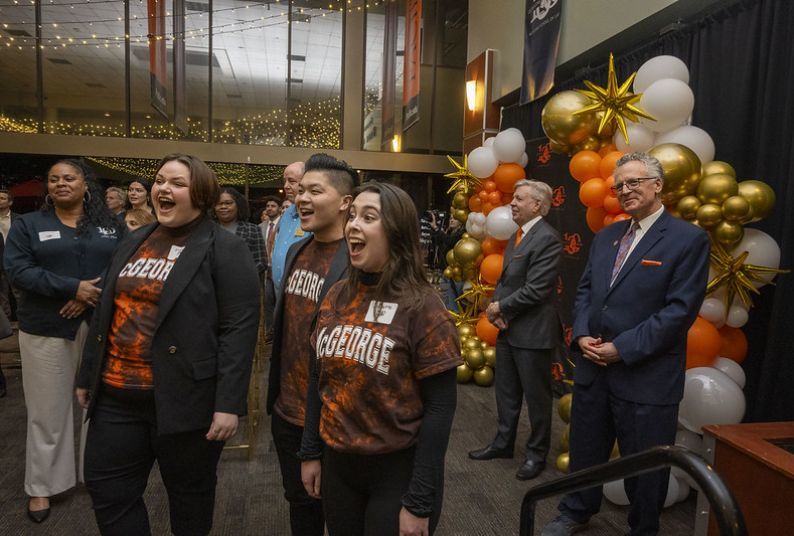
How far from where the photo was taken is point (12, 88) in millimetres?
10172

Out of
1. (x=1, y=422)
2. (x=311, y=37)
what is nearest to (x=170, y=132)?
(x=311, y=37)

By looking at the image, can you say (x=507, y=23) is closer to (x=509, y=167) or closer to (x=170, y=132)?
(x=509, y=167)

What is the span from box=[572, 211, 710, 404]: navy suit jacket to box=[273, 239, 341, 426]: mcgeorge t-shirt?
4.19 feet

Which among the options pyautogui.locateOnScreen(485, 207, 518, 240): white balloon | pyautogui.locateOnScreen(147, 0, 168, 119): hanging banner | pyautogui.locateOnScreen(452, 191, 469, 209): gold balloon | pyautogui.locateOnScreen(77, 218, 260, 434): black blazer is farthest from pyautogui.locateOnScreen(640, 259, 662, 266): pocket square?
pyautogui.locateOnScreen(147, 0, 168, 119): hanging banner

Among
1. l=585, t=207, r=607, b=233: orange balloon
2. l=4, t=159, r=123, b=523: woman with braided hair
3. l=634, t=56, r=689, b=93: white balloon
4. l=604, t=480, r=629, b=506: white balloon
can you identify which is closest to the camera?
l=4, t=159, r=123, b=523: woman with braided hair

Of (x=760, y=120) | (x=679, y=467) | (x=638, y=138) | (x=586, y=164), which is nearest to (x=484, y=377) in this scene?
(x=586, y=164)

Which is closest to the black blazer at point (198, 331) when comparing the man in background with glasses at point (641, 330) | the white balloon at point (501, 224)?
the man in background with glasses at point (641, 330)

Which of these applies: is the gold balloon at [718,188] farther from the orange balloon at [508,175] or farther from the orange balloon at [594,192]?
the orange balloon at [508,175]

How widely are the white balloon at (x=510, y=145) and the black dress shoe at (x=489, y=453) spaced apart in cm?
269

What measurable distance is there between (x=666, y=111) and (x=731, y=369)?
4.77ft

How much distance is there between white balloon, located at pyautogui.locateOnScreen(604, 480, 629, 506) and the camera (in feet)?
8.95

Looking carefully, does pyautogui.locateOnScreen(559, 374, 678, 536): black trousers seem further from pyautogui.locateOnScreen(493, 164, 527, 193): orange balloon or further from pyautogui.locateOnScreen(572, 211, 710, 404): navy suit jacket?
pyautogui.locateOnScreen(493, 164, 527, 193): orange balloon

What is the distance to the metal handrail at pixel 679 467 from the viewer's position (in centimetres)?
87

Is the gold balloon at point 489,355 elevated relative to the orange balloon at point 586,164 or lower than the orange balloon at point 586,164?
lower
